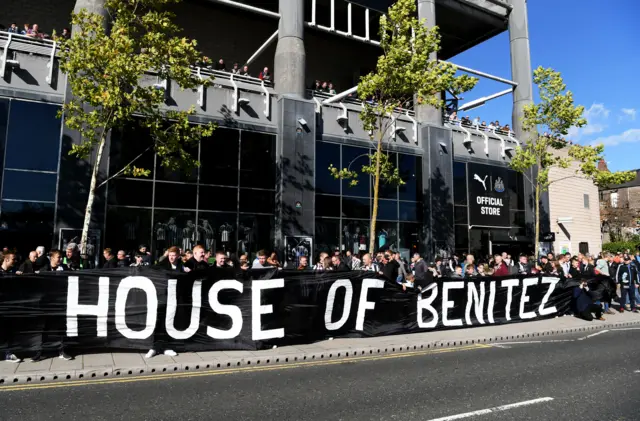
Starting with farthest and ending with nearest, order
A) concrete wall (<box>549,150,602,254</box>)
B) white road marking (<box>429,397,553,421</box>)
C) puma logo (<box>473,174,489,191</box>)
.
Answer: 1. concrete wall (<box>549,150,602,254</box>)
2. puma logo (<box>473,174,489,191</box>)
3. white road marking (<box>429,397,553,421</box>)

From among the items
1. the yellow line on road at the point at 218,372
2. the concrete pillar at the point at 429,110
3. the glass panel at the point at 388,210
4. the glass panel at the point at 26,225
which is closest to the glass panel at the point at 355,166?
the glass panel at the point at 388,210

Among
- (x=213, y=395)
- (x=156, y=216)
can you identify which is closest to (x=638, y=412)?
(x=213, y=395)

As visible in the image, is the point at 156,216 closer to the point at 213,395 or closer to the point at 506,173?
the point at 213,395

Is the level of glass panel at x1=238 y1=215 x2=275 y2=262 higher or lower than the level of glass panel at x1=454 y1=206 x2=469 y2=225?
lower

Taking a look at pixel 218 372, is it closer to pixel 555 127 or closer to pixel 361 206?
pixel 361 206

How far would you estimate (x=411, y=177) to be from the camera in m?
23.8

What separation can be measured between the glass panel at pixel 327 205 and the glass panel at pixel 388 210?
2.57 m

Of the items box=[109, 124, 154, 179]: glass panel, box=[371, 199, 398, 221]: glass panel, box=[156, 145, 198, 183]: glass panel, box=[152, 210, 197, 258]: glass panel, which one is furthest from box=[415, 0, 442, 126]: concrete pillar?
box=[109, 124, 154, 179]: glass panel

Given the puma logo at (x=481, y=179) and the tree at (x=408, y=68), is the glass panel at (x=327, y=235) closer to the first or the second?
the tree at (x=408, y=68)

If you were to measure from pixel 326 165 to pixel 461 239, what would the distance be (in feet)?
31.6

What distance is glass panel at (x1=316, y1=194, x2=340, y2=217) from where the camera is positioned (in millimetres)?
20594

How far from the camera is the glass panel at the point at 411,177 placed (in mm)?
23391

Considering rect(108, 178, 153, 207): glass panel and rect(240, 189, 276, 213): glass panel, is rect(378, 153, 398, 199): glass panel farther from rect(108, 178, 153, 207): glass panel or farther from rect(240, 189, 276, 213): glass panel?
rect(108, 178, 153, 207): glass panel

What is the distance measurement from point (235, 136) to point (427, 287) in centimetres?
1170
